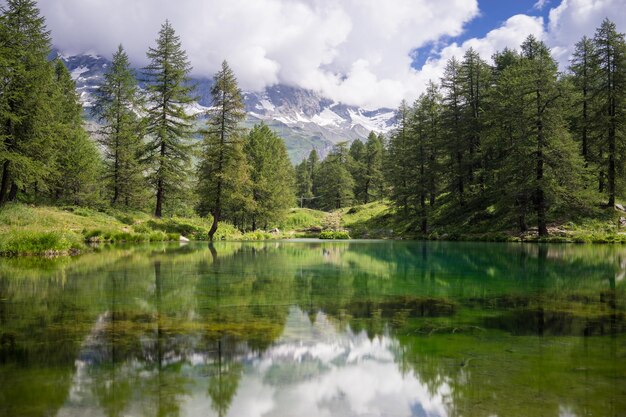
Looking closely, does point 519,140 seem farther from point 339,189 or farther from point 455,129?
point 339,189

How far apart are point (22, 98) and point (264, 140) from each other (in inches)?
1221

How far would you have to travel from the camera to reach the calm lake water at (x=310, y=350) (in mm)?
4344

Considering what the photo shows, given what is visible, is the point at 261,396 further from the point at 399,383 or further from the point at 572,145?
the point at 572,145

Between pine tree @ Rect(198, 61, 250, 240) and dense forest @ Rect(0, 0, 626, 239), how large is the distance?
108mm

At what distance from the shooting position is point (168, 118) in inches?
1700

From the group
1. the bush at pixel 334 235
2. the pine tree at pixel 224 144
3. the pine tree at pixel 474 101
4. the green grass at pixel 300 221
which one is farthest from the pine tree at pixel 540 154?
the green grass at pixel 300 221

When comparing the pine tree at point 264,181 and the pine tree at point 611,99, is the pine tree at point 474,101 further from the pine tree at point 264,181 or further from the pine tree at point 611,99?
the pine tree at point 264,181

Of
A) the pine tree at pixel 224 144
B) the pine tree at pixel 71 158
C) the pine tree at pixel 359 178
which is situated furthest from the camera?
the pine tree at pixel 359 178

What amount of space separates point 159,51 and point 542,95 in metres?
36.2

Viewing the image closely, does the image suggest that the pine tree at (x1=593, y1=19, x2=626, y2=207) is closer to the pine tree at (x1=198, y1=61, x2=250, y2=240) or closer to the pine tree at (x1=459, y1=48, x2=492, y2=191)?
the pine tree at (x1=459, y1=48, x2=492, y2=191)

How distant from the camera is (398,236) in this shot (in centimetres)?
5169

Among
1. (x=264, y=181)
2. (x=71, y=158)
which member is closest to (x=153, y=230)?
(x=71, y=158)

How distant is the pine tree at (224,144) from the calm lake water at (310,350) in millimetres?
28279

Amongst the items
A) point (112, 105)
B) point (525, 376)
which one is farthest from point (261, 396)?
point (112, 105)
